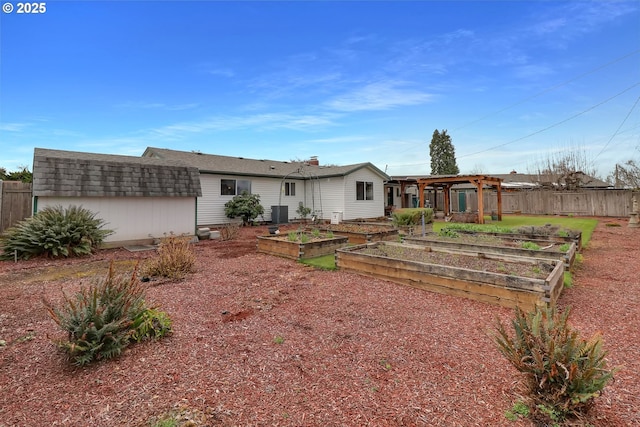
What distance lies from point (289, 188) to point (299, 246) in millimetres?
10771

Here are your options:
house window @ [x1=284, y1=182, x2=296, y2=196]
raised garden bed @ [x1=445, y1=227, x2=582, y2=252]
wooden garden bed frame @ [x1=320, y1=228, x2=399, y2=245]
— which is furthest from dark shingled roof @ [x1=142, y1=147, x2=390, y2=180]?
raised garden bed @ [x1=445, y1=227, x2=582, y2=252]

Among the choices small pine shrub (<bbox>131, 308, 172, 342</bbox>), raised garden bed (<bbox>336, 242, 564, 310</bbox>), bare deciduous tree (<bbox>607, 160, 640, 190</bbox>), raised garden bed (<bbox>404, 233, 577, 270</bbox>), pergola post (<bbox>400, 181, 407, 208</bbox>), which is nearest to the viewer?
small pine shrub (<bbox>131, 308, 172, 342</bbox>)

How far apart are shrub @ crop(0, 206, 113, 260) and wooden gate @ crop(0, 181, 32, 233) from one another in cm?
247

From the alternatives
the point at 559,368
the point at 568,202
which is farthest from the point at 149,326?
the point at 568,202

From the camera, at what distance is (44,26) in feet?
29.0

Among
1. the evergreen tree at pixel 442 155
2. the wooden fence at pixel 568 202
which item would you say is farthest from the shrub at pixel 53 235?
the evergreen tree at pixel 442 155

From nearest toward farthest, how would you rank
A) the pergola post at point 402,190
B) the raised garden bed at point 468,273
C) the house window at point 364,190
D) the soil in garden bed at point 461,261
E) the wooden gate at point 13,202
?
the raised garden bed at point 468,273
the soil in garden bed at point 461,261
the wooden gate at point 13,202
the house window at point 364,190
the pergola post at point 402,190

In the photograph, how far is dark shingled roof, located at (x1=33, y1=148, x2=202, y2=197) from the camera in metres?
8.63

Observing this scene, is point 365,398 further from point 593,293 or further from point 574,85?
point 574,85

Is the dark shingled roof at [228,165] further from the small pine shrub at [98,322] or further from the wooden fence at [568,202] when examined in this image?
the wooden fence at [568,202]

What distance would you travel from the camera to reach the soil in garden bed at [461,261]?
5.02 metres

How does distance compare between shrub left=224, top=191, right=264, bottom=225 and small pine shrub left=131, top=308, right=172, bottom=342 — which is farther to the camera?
shrub left=224, top=191, right=264, bottom=225

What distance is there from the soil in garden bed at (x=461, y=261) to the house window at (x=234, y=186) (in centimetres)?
1054

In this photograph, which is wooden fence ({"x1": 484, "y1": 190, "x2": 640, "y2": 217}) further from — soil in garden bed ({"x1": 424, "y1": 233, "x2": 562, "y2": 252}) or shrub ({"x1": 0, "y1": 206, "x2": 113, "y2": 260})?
shrub ({"x1": 0, "y1": 206, "x2": 113, "y2": 260})
